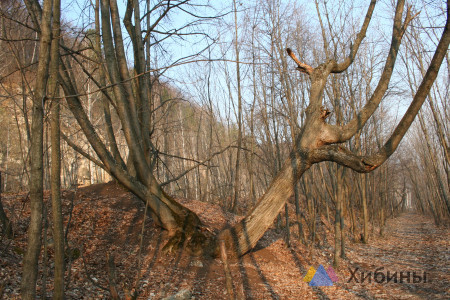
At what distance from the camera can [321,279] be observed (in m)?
6.97

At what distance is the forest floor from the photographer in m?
5.03

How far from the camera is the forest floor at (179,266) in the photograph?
16.5 feet

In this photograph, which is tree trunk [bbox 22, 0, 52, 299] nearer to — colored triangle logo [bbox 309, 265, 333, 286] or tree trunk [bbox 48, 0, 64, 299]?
tree trunk [bbox 48, 0, 64, 299]

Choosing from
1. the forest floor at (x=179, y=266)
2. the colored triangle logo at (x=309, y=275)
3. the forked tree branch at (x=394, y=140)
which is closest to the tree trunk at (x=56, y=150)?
the forest floor at (x=179, y=266)

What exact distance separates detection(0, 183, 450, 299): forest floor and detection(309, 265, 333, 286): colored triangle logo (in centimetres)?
22

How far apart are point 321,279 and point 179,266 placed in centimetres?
310

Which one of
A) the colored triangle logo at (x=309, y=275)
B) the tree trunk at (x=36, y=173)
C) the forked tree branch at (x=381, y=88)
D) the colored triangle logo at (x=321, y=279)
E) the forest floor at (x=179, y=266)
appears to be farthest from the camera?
the colored triangle logo at (x=309, y=275)

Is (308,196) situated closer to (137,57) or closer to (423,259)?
(423,259)

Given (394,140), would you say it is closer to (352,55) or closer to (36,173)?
(352,55)

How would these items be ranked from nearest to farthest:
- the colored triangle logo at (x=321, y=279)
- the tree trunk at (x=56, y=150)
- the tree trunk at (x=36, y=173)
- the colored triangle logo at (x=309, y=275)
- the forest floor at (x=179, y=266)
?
the tree trunk at (x=36, y=173) → the tree trunk at (x=56, y=150) → the forest floor at (x=179, y=266) → the colored triangle logo at (x=321, y=279) → the colored triangle logo at (x=309, y=275)

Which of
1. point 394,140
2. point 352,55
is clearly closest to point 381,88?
point 352,55

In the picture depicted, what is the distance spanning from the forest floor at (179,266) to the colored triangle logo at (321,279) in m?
0.22

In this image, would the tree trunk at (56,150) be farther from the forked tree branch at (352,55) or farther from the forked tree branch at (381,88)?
the forked tree branch at (352,55)

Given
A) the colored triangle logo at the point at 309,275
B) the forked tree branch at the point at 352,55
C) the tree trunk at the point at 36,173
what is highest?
the forked tree branch at the point at 352,55
